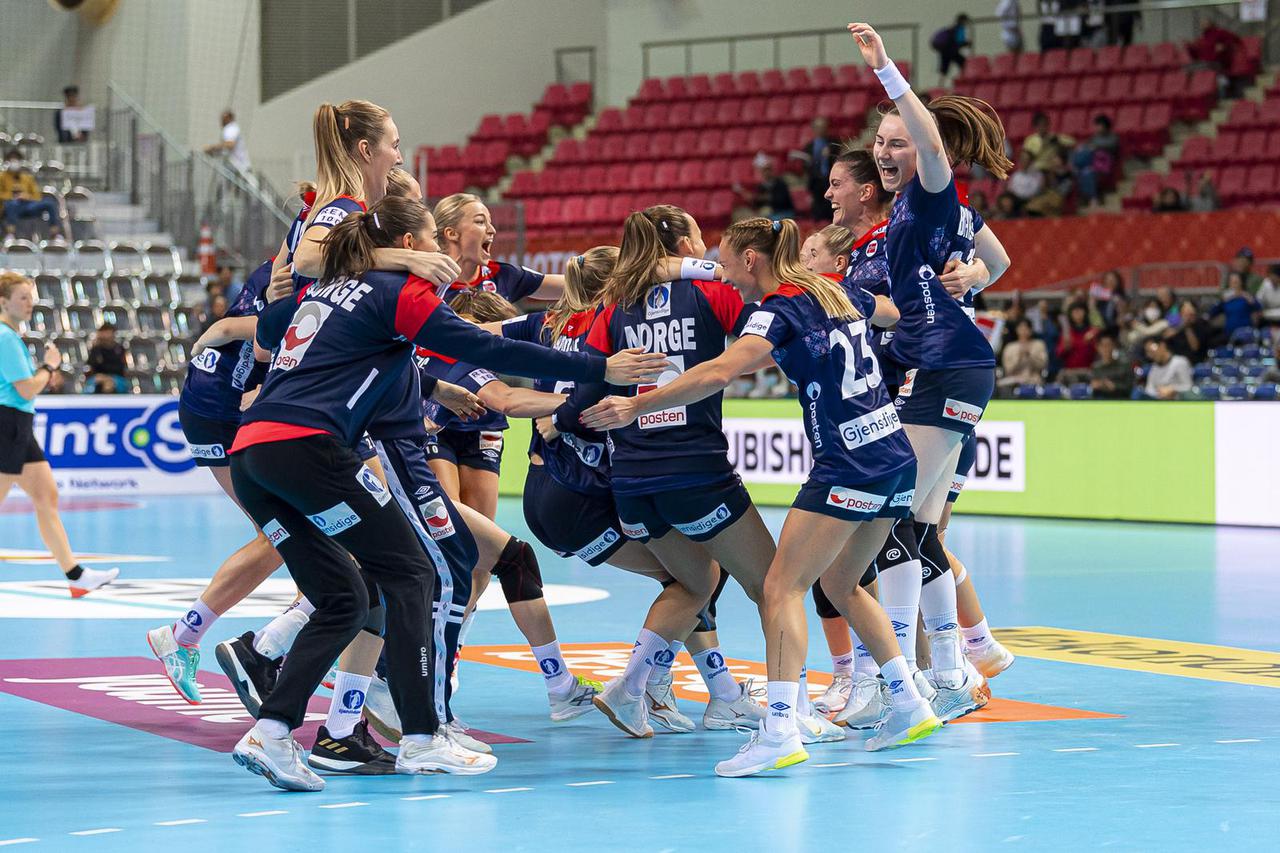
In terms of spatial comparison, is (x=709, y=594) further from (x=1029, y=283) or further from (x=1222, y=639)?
(x=1029, y=283)

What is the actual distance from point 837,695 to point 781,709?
1.30 metres

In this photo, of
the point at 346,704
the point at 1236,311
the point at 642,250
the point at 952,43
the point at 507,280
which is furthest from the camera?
the point at 952,43

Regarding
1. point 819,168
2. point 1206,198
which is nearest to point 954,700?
point 1206,198

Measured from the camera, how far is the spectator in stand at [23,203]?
969 inches

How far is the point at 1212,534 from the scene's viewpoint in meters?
15.5

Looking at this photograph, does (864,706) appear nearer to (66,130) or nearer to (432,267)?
(432,267)

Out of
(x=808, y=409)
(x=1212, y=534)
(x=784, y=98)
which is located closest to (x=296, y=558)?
(x=808, y=409)

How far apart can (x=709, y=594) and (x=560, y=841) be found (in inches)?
79.0

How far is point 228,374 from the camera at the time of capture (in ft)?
25.8

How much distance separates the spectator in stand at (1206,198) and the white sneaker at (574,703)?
51.6 ft

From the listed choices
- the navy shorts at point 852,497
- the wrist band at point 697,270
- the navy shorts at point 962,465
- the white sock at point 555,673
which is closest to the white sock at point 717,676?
the white sock at point 555,673

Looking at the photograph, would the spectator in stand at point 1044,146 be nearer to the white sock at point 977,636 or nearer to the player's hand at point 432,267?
the white sock at point 977,636

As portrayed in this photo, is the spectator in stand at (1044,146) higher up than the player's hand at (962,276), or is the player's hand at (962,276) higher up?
the spectator in stand at (1044,146)

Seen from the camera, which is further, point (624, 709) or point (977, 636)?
point (977, 636)
